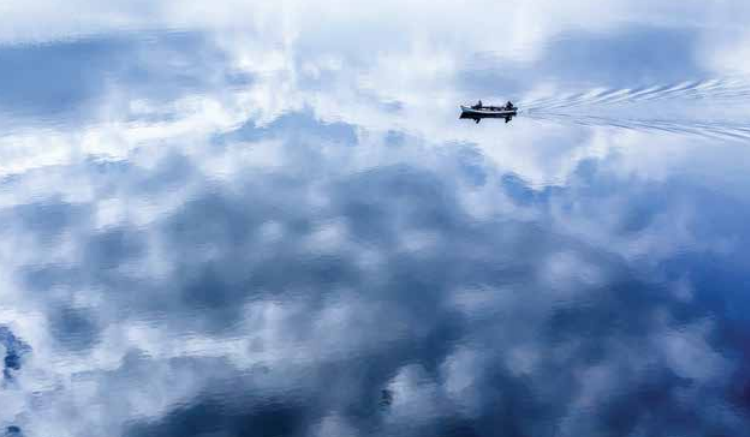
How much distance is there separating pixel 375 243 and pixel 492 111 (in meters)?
28.8

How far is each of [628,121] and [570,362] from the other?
4049cm

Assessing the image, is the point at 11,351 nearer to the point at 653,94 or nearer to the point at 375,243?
the point at 375,243

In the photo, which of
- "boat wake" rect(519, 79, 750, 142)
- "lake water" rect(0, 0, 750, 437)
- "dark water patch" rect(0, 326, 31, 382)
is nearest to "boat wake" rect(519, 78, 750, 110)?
"boat wake" rect(519, 79, 750, 142)

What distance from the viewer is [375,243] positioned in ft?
196

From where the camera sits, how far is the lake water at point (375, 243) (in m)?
44.1

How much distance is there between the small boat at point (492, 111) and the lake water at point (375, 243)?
7.00 feet

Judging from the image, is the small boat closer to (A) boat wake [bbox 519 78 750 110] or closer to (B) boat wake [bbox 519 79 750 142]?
(B) boat wake [bbox 519 79 750 142]

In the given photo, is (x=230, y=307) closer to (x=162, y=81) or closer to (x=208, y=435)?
(x=208, y=435)

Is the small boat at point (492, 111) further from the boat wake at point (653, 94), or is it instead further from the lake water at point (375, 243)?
the boat wake at point (653, 94)

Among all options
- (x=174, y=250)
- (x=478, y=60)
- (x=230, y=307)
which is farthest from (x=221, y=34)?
(x=230, y=307)

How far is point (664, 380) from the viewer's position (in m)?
45.0

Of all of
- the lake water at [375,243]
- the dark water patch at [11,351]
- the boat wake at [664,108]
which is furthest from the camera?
the boat wake at [664,108]

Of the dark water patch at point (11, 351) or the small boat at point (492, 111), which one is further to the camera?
the small boat at point (492, 111)

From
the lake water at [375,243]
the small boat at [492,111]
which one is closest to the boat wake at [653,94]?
the lake water at [375,243]
